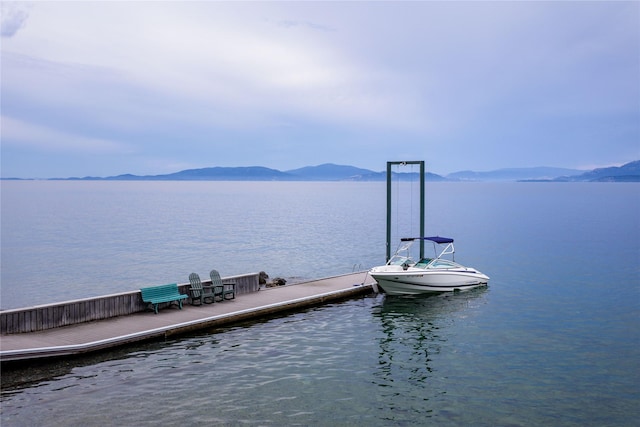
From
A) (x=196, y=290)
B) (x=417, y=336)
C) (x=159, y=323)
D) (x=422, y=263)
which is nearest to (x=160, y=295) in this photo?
(x=196, y=290)

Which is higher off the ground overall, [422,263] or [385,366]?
[422,263]

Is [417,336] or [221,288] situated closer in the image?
[417,336]

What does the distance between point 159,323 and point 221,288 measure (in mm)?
4006

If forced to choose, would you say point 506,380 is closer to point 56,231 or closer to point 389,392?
point 389,392

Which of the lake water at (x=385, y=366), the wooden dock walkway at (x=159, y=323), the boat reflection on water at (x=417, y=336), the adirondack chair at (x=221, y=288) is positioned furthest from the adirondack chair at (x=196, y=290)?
the boat reflection on water at (x=417, y=336)

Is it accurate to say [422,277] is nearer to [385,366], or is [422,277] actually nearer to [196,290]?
[385,366]

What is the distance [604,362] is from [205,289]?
14.0 metres

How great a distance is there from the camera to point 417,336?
66.6 ft

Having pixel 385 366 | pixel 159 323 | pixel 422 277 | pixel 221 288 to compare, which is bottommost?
pixel 385 366

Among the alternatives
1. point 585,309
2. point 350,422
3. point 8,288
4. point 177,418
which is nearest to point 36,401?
point 177,418

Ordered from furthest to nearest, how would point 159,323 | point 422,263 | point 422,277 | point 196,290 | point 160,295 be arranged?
point 422,263 < point 422,277 < point 196,290 < point 160,295 < point 159,323

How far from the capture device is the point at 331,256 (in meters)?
48.4

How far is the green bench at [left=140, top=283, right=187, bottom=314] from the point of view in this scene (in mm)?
19156

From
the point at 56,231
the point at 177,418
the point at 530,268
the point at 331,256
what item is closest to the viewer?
the point at 177,418
